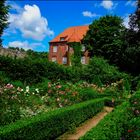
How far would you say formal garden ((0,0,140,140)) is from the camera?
8.89 m

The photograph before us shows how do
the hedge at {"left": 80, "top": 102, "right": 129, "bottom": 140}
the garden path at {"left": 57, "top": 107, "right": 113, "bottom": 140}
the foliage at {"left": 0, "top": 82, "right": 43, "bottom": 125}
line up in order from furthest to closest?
the garden path at {"left": 57, "top": 107, "right": 113, "bottom": 140}, the foliage at {"left": 0, "top": 82, "right": 43, "bottom": 125}, the hedge at {"left": 80, "top": 102, "right": 129, "bottom": 140}

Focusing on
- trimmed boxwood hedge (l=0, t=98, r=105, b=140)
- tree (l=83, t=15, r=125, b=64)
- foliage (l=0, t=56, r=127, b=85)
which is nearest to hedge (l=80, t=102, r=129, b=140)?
trimmed boxwood hedge (l=0, t=98, r=105, b=140)

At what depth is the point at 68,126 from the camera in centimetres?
1183

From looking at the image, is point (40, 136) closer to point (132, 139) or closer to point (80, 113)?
point (132, 139)

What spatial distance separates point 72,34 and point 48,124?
4683 cm

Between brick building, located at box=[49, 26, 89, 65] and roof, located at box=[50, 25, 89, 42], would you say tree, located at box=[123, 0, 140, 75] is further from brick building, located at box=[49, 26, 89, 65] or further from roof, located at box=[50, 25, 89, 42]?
roof, located at box=[50, 25, 89, 42]

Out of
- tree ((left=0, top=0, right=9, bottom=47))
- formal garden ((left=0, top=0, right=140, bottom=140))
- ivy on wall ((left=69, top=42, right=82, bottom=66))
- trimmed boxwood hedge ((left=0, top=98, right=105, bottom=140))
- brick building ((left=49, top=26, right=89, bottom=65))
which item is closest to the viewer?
trimmed boxwood hedge ((left=0, top=98, right=105, bottom=140))

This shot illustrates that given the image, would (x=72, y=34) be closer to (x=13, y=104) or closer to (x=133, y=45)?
(x=133, y=45)

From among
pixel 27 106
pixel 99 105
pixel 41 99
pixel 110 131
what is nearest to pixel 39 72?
pixel 99 105

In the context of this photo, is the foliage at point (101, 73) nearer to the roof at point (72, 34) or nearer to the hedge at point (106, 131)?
the roof at point (72, 34)

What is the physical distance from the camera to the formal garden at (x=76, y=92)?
8891mm

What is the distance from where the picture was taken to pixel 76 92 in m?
16.9

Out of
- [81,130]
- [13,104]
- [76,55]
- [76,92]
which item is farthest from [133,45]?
[13,104]

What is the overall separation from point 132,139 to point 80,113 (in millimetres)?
5374
